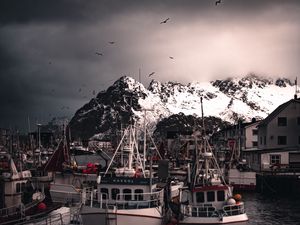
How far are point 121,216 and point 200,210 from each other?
610 centimetres

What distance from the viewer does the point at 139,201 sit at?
37281 millimetres

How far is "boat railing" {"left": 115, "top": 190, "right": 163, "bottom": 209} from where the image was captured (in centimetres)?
3703

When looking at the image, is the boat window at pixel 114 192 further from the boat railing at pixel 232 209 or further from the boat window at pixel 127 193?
the boat railing at pixel 232 209

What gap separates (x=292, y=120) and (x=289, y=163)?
1293 centimetres

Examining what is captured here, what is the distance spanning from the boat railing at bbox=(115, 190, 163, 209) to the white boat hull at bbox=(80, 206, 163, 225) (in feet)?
→ 2.72

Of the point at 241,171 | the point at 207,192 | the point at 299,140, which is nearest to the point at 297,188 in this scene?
the point at 241,171

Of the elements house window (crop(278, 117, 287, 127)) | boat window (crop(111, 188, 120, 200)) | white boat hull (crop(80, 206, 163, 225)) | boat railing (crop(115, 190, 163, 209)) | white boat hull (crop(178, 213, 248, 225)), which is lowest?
white boat hull (crop(178, 213, 248, 225))

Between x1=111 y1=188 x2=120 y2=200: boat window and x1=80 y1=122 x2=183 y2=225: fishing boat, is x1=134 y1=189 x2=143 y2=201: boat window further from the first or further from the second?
x1=111 y1=188 x2=120 y2=200: boat window

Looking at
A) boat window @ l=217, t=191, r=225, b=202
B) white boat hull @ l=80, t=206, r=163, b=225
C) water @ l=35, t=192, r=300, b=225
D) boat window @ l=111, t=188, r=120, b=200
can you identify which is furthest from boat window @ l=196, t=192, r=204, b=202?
boat window @ l=111, t=188, r=120, b=200

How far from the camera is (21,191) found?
5278 cm

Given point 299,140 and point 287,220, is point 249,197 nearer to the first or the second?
point 287,220

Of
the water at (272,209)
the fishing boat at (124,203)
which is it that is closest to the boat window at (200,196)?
the fishing boat at (124,203)

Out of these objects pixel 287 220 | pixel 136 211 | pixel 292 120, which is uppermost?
pixel 292 120

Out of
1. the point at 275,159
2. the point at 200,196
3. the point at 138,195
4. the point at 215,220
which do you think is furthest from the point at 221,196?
the point at 275,159
